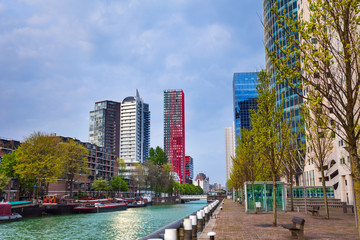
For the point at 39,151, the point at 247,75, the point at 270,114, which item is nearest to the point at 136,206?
the point at 39,151

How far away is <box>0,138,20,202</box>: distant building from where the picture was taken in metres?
75.8

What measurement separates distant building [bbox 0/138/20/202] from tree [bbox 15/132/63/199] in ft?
52.2

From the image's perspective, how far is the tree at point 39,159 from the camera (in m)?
61.4

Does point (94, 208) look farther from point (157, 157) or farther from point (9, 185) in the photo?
point (157, 157)

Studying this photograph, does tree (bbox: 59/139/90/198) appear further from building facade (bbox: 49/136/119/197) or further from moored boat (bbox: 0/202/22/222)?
moored boat (bbox: 0/202/22/222)

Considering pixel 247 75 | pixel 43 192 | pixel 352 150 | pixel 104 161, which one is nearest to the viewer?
pixel 352 150

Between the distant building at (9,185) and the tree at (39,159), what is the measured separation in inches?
626

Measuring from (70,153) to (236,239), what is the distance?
Answer: 6503 centimetres

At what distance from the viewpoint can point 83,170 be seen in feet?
260

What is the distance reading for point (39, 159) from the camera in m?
64.2

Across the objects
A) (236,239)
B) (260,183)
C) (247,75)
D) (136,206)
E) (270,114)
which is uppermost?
(247,75)

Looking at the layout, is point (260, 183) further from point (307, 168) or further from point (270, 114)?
point (307, 168)

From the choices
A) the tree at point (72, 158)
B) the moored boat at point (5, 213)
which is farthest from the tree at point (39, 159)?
the moored boat at point (5, 213)

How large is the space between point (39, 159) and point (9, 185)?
67.2ft
